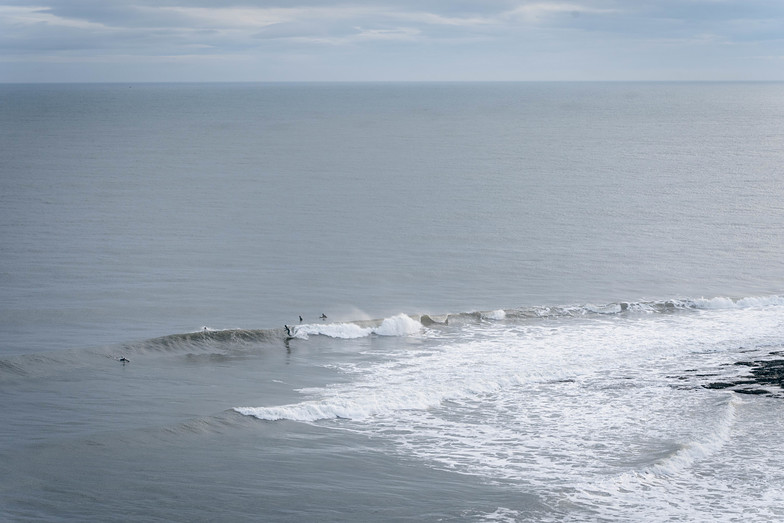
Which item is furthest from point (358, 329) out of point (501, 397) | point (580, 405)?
point (580, 405)

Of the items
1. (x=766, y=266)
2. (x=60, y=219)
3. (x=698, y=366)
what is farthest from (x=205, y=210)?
(x=698, y=366)

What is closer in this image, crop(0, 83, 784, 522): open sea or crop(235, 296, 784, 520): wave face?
crop(0, 83, 784, 522): open sea

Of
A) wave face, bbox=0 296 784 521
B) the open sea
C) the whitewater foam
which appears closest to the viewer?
the open sea

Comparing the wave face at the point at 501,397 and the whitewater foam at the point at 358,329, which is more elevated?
the whitewater foam at the point at 358,329

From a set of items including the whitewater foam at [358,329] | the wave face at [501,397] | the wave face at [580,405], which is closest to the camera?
the wave face at [580,405]

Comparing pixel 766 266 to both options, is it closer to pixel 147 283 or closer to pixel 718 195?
pixel 718 195
